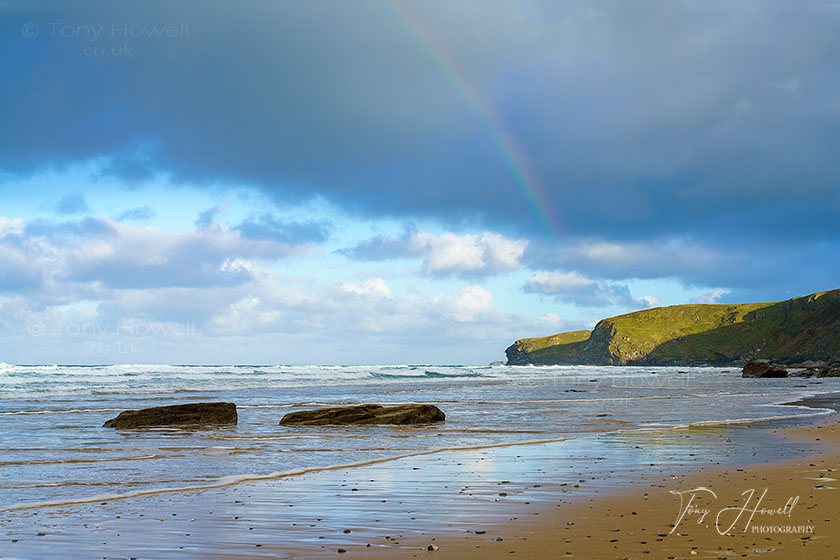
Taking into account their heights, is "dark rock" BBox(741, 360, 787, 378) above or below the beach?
below

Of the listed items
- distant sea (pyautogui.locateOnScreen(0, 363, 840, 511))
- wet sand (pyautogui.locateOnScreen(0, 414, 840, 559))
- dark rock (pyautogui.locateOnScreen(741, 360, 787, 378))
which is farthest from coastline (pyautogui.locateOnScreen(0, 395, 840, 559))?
dark rock (pyautogui.locateOnScreen(741, 360, 787, 378))

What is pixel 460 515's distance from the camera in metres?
8.64

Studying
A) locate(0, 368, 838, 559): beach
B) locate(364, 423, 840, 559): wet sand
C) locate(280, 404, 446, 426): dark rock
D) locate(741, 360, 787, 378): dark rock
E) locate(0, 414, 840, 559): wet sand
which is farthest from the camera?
locate(741, 360, 787, 378): dark rock

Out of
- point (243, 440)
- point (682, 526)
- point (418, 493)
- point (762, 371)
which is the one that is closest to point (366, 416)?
point (243, 440)

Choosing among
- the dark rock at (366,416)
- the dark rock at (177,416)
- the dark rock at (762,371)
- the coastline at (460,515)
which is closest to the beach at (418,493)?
the coastline at (460,515)

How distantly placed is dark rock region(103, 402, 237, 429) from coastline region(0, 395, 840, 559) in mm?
12725

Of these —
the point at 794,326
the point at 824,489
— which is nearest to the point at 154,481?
the point at 824,489

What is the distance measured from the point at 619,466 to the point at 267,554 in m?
8.51

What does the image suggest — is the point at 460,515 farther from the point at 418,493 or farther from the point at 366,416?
the point at 366,416

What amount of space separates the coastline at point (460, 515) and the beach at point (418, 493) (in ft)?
0.11

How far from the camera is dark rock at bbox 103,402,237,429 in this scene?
77.0 ft

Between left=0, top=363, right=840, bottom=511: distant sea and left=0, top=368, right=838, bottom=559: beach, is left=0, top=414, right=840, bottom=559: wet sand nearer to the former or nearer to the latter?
left=0, top=368, right=838, bottom=559: beach

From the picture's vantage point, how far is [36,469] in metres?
13.6

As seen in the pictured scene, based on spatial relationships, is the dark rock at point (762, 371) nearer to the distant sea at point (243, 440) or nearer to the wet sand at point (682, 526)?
the distant sea at point (243, 440)
